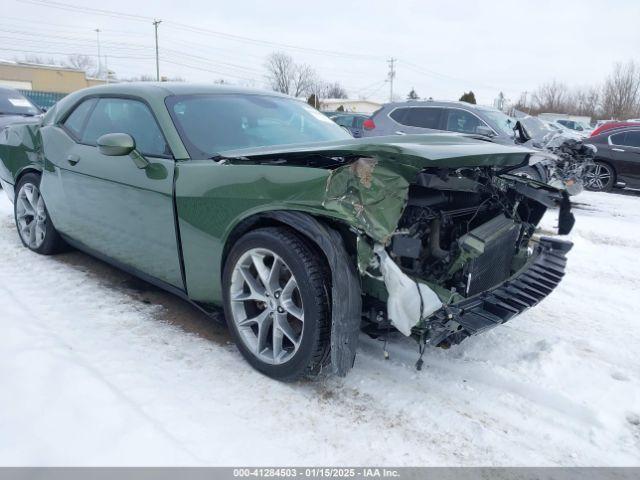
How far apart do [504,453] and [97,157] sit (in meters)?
3.24

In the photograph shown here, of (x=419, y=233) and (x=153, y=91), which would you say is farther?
→ (x=153, y=91)

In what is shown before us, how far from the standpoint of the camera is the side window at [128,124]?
10.7 ft

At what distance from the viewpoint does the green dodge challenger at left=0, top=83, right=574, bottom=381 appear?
234cm

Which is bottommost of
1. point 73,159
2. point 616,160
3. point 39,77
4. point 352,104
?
point 616,160

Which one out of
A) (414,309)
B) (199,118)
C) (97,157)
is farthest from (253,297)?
(97,157)

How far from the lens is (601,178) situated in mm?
11211

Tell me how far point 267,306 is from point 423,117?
771cm

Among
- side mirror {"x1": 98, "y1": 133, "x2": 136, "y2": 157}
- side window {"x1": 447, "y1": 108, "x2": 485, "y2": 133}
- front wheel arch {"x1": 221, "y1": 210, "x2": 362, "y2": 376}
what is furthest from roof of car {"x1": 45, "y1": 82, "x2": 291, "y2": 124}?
side window {"x1": 447, "y1": 108, "x2": 485, "y2": 133}

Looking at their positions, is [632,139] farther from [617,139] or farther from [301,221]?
[301,221]

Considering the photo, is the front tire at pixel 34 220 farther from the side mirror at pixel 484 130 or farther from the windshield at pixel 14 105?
the side mirror at pixel 484 130

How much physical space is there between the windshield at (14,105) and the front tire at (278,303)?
7.90 meters

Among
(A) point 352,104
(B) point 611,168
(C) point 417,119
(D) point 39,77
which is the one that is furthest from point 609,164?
(A) point 352,104

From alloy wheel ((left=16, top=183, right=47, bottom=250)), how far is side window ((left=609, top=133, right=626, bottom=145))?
37.6ft

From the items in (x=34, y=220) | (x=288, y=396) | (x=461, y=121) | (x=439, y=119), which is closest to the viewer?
(x=288, y=396)
